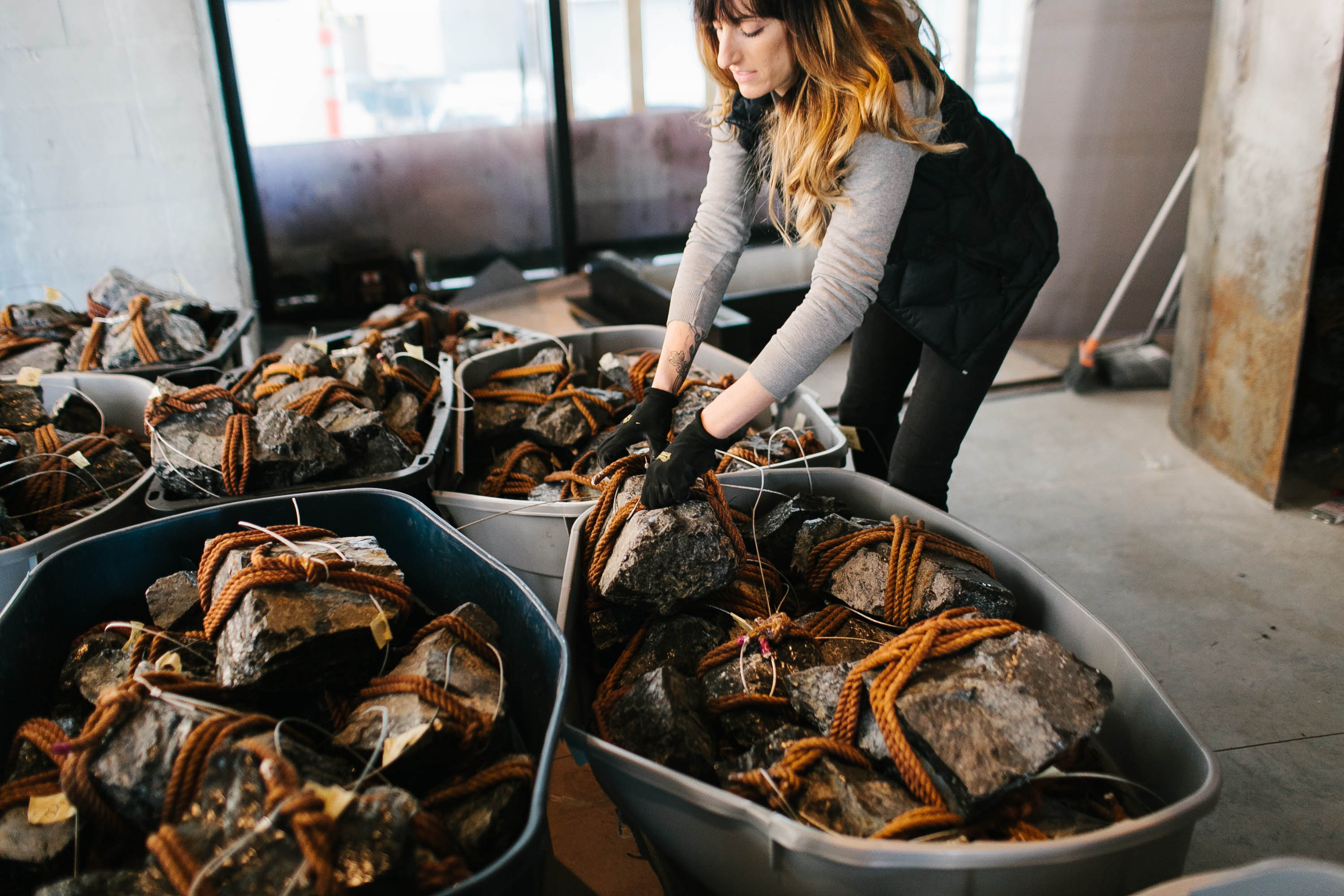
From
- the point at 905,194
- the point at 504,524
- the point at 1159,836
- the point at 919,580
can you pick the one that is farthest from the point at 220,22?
the point at 1159,836

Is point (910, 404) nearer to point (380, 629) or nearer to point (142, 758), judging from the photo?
point (380, 629)

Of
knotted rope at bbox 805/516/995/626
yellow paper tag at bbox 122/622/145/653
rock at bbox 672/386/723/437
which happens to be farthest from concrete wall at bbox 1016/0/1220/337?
yellow paper tag at bbox 122/622/145/653

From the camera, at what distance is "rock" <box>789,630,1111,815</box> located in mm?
930

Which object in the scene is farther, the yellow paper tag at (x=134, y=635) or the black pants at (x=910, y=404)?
the black pants at (x=910, y=404)

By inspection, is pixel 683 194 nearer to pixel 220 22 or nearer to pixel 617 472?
pixel 220 22

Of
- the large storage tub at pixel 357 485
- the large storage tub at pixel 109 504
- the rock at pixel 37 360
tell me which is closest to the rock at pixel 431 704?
the large storage tub at pixel 357 485

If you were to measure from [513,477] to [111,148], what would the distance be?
7.76 feet

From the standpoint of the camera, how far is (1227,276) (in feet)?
8.04

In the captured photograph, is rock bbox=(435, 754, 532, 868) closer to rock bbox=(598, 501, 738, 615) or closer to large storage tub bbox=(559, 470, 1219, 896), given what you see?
large storage tub bbox=(559, 470, 1219, 896)

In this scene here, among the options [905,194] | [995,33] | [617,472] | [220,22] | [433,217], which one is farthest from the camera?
[433,217]

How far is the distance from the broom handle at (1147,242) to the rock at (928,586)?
230 cm

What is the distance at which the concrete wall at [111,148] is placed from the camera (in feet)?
9.64

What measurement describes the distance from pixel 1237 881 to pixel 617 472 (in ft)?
2.96

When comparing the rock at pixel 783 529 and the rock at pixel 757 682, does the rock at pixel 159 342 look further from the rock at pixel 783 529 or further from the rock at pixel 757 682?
the rock at pixel 757 682
